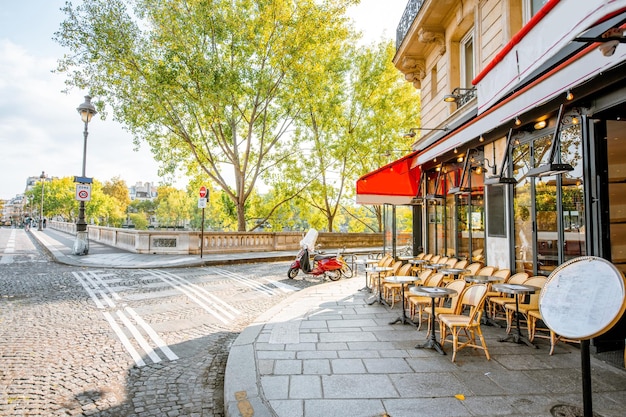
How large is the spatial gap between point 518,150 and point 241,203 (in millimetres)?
15662

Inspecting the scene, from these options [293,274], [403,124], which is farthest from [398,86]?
[293,274]

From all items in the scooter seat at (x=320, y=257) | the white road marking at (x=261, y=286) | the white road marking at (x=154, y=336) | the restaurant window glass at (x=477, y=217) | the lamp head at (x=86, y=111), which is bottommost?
the white road marking at (x=261, y=286)

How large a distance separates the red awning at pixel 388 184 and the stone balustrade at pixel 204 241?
8.51m

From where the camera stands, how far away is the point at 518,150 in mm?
6824

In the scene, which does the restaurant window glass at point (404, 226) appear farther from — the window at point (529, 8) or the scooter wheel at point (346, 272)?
the window at point (529, 8)

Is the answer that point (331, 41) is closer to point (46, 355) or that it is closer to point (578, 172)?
point (578, 172)

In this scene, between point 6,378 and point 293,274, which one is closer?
point 6,378

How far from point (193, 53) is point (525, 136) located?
1534 centimetres

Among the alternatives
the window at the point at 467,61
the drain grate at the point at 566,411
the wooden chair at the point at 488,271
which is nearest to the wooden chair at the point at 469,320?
the drain grate at the point at 566,411

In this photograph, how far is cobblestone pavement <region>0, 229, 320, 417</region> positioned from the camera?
337 cm

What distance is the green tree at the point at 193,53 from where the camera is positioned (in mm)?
15797

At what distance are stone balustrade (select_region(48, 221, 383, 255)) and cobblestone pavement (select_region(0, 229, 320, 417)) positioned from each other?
5.99 meters

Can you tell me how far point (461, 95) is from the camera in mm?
9328

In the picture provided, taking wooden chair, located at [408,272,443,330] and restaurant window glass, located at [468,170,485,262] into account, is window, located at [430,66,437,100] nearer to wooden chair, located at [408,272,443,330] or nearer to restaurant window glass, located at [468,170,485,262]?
restaurant window glass, located at [468,170,485,262]
